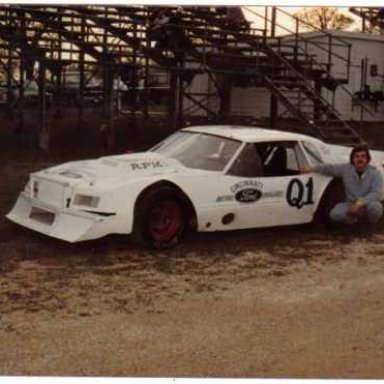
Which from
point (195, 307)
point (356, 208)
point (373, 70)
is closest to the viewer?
point (195, 307)

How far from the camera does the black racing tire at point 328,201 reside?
7738 mm

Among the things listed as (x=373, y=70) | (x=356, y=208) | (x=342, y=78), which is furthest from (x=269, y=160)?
(x=373, y=70)

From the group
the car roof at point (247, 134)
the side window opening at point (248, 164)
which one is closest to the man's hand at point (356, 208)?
the car roof at point (247, 134)

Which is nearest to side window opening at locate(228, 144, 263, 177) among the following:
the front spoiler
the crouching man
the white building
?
the crouching man

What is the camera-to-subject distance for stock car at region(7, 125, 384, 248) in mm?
6219

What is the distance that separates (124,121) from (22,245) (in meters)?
8.83

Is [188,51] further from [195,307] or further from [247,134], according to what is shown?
[195,307]

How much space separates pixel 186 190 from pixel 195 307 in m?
1.85

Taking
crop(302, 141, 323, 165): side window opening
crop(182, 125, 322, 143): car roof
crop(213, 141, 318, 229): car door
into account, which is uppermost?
crop(182, 125, 322, 143): car roof

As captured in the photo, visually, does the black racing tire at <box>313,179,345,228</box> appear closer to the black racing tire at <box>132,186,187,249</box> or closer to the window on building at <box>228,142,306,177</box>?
the window on building at <box>228,142,306,177</box>

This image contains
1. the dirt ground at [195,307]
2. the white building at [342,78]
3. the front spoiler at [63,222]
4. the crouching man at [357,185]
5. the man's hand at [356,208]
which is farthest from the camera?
the white building at [342,78]

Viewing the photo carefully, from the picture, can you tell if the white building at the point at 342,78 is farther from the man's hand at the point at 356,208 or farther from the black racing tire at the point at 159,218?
the black racing tire at the point at 159,218

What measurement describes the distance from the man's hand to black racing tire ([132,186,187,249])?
1907mm

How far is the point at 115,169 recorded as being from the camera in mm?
6605
